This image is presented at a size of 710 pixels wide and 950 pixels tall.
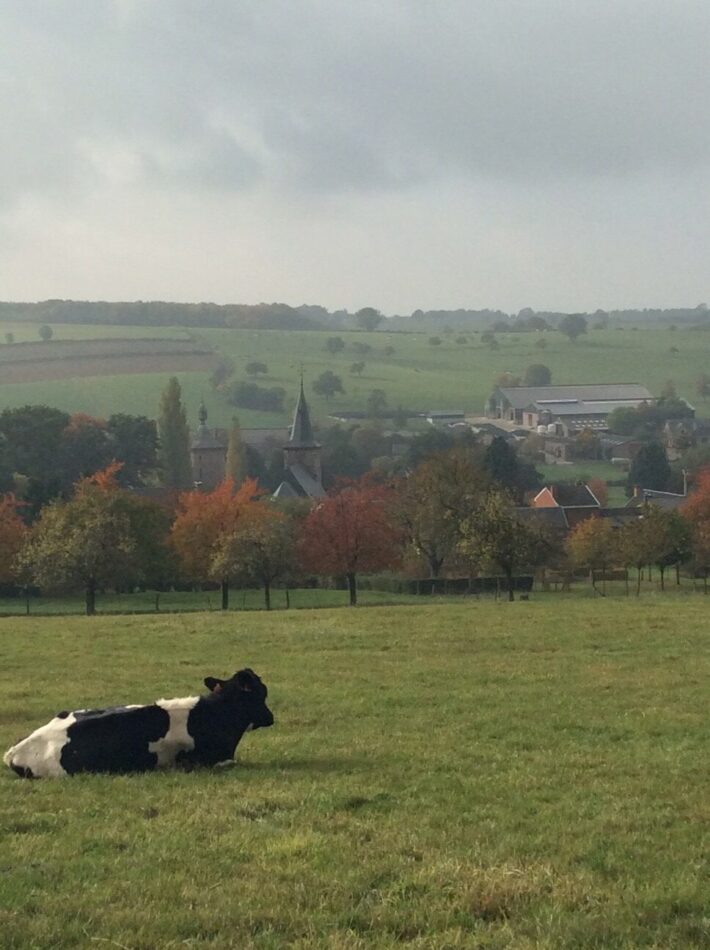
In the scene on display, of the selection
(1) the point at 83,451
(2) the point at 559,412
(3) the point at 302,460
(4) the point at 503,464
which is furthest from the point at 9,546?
(2) the point at 559,412

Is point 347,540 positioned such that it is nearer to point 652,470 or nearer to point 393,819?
point 393,819

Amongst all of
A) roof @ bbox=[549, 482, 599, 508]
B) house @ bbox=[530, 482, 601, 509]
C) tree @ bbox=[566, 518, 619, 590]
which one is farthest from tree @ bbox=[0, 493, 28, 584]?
roof @ bbox=[549, 482, 599, 508]

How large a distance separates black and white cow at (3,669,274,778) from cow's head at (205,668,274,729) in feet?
0.34

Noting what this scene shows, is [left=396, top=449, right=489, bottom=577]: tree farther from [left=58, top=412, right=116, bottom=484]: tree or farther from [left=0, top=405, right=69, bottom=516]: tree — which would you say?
[left=58, top=412, right=116, bottom=484]: tree

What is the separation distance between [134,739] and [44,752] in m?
1.00

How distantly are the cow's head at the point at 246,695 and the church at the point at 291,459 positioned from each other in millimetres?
86191

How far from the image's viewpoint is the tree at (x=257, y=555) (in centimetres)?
5031

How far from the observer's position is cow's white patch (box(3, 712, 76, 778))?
12.4 meters

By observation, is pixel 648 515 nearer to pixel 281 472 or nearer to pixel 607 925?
pixel 607 925

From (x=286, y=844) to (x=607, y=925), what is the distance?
295 cm

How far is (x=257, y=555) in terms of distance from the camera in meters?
50.6

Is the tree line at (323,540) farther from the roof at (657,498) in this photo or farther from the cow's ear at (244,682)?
the cow's ear at (244,682)

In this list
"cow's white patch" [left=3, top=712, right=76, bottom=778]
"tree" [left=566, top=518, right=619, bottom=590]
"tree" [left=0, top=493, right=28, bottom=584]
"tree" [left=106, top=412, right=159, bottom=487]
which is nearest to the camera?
"cow's white patch" [left=3, top=712, right=76, bottom=778]

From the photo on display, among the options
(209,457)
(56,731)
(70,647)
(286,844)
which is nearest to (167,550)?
(70,647)
